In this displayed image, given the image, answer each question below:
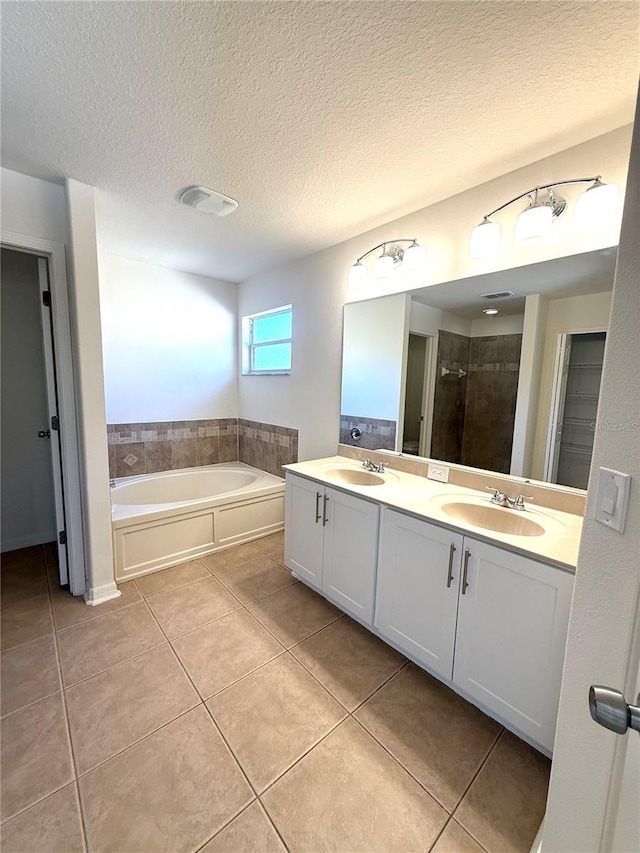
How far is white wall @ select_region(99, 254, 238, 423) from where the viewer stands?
122 inches

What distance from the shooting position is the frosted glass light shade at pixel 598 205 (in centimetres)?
140

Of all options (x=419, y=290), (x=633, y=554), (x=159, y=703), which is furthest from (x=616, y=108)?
(x=159, y=703)

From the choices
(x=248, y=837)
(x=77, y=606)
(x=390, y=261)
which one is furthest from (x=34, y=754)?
(x=390, y=261)

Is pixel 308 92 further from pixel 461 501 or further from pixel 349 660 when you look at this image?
pixel 349 660

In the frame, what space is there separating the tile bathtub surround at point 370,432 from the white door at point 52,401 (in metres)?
1.92

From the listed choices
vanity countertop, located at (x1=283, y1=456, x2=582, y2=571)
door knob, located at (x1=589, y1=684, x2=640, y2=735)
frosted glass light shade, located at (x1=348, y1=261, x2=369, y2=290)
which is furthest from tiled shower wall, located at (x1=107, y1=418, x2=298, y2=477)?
door knob, located at (x1=589, y1=684, x2=640, y2=735)

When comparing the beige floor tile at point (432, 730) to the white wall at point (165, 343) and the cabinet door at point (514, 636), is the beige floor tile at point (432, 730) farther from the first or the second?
the white wall at point (165, 343)

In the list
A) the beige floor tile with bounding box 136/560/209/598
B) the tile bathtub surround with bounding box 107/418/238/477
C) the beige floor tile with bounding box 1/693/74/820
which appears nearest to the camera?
the beige floor tile with bounding box 1/693/74/820

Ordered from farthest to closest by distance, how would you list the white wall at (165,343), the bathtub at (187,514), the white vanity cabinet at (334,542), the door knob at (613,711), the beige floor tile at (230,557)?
the white wall at (165,343), the beige floor tile at (230,557), the bathtub at (187,514), the white vanity cabinet at (334,542), the door knob at (613,711)

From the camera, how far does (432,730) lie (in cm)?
140

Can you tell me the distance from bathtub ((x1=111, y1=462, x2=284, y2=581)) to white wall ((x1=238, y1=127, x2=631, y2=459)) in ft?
1.98

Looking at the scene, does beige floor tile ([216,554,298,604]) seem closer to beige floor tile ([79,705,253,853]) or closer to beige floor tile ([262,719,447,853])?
beige floor tile ([79,705,253,853])

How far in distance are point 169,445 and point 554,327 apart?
3.32m

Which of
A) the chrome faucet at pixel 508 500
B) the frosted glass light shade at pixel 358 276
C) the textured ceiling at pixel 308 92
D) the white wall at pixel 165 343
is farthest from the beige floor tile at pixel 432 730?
the white wall at pixel 165 343
